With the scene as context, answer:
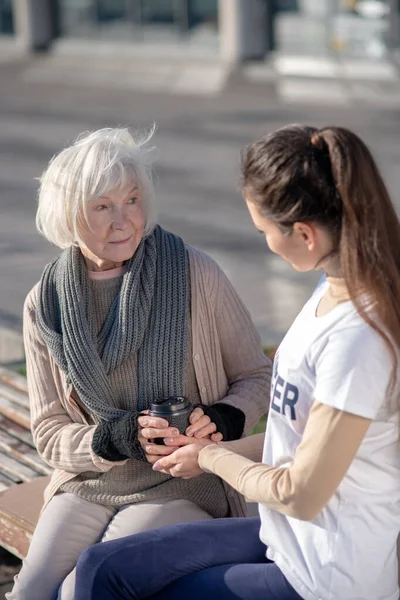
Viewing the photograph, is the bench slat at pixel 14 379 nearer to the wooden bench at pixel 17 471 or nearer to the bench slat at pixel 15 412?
the wooden bench at pixel 17 471

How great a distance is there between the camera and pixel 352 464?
8.12 ft

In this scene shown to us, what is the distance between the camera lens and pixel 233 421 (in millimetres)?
3330

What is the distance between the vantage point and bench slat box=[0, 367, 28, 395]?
5266 millimetres

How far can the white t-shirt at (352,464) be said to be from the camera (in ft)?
7.80

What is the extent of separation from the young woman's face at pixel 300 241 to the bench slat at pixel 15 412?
8.08ft

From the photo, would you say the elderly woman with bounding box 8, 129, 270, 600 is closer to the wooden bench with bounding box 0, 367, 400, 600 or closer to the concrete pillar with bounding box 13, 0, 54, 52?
the wooden bench with bounding box 0, 367, 400, 600

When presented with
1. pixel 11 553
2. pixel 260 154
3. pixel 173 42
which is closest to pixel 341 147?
pixel 260 154

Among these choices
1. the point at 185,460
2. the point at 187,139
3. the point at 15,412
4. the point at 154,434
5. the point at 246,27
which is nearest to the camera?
the point at 185,460

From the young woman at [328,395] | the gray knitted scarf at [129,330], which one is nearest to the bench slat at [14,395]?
the gray knitted scarf at [129,330]

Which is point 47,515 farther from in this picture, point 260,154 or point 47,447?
point 260,154

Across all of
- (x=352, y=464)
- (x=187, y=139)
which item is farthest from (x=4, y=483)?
(x=187, y=139)

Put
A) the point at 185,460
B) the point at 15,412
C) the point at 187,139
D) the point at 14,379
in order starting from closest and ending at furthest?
the point at 185,460, the point at 15,412, the point at 14,379, the point at 187,139

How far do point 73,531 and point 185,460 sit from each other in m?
0.53

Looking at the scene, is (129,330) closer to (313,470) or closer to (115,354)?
(115,354)
